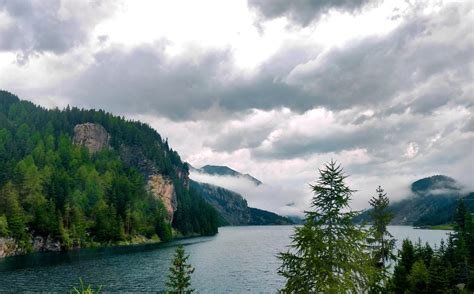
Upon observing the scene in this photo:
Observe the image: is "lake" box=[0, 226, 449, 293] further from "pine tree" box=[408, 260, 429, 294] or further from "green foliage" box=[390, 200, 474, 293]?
"green foliage" box=[390, 200, 474, 293]

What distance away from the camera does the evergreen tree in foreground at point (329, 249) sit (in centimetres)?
2155

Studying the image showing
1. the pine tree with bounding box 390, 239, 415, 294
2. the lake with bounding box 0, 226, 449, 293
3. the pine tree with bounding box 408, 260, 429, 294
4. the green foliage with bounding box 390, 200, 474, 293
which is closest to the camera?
the green foliage with bounding box 390, 200, 474, 293

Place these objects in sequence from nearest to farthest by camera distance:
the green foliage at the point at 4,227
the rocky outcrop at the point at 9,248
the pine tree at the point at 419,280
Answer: the pine tree at the point at 419,280 < the rocky outcrop at the point at 9,248 < the green foliage at the point at 4,227

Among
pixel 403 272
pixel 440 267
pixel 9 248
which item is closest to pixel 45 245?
pixel 9 248

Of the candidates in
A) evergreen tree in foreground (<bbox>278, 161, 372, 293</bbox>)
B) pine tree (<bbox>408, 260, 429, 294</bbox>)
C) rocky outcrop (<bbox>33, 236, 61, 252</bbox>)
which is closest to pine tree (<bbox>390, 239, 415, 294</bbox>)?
pine tree (<bbox>408, 260, 429, 294</bbox>)

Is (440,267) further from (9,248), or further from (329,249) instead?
(9,248)

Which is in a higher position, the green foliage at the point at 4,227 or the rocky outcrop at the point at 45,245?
the green foliage at the point at 4,227

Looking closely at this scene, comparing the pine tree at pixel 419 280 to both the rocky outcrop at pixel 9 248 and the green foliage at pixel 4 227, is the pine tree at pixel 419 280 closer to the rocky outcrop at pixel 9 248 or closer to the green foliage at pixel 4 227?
the rocky outcrop at pixel 9 248

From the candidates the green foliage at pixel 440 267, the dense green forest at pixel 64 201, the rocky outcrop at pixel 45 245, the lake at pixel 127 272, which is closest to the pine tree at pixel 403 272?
the green foliage at pixel 440 267

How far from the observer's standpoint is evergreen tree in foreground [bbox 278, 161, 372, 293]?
2155 centimetres

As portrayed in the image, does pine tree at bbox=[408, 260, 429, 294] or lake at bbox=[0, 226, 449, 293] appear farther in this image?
lake at bbox=[0, 226, 449, 293]

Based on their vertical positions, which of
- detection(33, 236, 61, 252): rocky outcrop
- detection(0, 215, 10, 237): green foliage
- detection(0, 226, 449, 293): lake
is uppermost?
detection(0, 215, 10, 237): green foliage

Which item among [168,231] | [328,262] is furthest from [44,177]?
[328,262]

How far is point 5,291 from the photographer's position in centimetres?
5944
